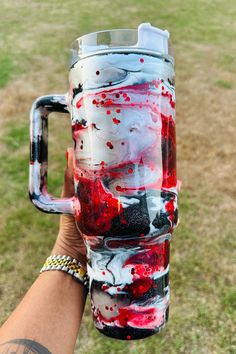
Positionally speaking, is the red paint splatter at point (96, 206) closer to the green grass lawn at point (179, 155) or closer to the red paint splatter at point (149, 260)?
the red paint splatter at point (149, 260)

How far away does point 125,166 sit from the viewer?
880 mm

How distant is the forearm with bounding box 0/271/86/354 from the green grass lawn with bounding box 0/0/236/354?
2.57 ft

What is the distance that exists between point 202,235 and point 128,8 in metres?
3.70

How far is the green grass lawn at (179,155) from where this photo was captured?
1.92 m

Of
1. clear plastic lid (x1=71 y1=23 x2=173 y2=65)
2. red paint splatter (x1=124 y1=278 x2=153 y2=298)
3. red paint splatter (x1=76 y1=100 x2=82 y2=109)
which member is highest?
clear plastic lid (x1=71 y1=23 x2=173 y2=65)

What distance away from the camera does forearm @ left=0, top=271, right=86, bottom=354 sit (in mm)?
1021

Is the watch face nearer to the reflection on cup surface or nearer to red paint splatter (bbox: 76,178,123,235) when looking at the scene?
the reflection on cup surface

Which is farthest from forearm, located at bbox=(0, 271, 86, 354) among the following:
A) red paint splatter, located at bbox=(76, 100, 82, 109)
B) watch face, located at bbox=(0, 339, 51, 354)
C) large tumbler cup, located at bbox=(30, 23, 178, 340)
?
red paint splatter, located at bbox=(76, 100, 82, 109)

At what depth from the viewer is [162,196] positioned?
93 centimetres

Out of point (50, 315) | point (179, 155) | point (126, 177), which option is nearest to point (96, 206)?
point (126, 177)

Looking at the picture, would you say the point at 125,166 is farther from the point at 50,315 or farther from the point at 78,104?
the point at 50,315

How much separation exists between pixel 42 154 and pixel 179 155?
187 centimetres

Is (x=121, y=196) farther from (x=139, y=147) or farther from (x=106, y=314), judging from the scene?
(x=106, y=314)

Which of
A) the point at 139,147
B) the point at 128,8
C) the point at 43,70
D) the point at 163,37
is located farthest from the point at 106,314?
the point at 128,8
